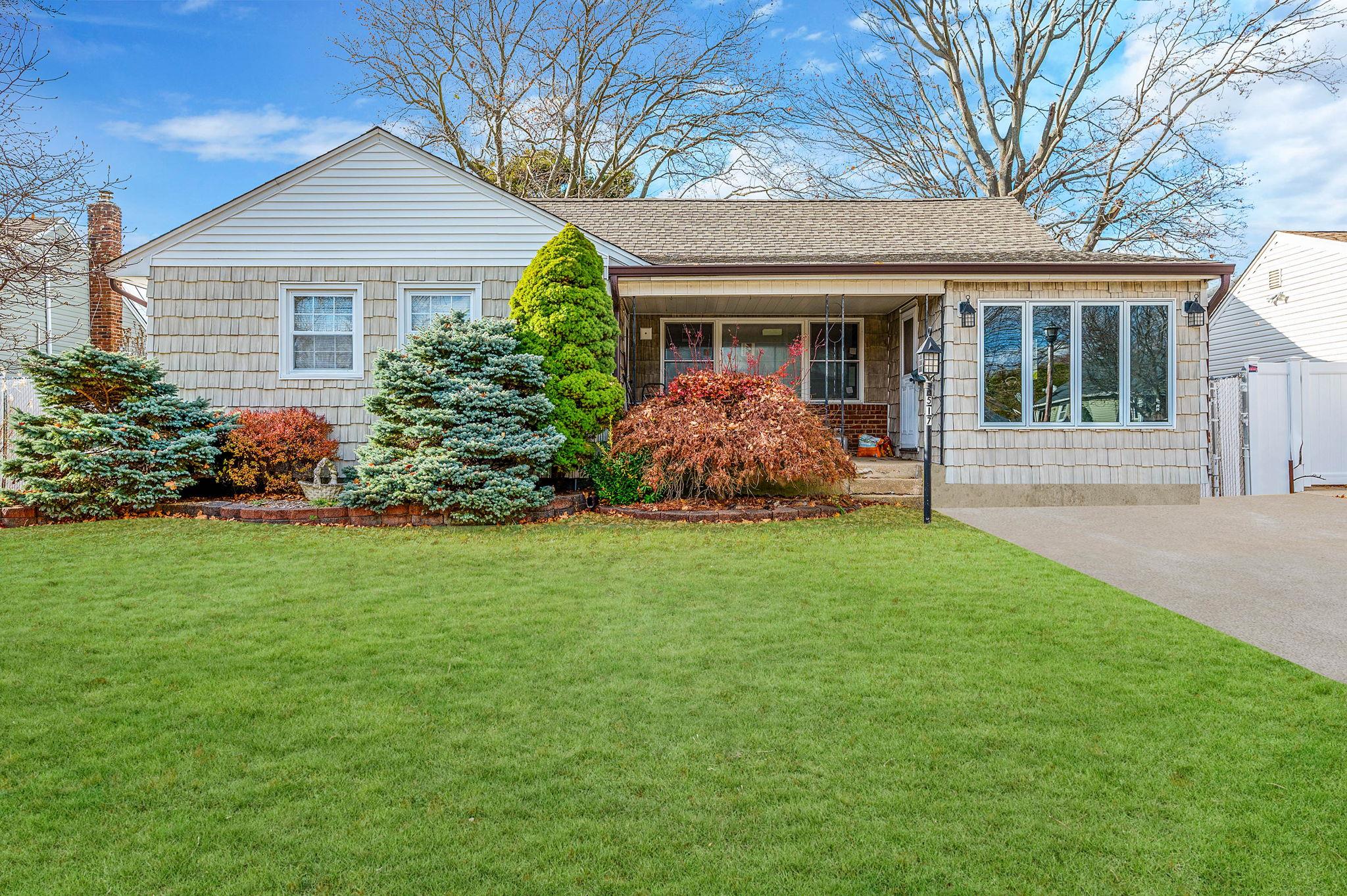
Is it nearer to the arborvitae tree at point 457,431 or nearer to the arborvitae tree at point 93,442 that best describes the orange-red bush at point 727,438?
the arborvitae tree at point 457,431

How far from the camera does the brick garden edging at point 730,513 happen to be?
7.97 metres

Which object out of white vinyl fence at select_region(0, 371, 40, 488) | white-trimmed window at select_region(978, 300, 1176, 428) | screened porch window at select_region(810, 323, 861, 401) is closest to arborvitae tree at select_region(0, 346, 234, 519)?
white vinyl fence at select_region(0, 371, 40, 488)

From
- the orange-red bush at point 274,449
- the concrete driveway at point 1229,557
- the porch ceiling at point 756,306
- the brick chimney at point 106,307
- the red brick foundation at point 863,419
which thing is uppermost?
the brick chimney at point 106,307

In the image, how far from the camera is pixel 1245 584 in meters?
5.17

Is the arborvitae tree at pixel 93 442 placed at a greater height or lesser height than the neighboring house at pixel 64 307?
lesser

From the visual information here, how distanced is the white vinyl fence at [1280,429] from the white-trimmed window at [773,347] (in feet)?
17.8

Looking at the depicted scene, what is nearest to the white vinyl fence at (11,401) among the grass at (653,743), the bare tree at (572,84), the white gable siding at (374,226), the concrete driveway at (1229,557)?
the white gable siding at (374,226)

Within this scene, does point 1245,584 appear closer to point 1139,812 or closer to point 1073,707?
point 1073,707

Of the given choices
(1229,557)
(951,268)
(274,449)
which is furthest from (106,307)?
(1229,557)

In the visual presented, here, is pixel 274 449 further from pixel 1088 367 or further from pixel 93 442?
pixel 1088 367

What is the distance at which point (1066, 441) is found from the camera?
9.45 meters

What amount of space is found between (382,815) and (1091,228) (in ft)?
73.9

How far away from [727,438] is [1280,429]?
901cm

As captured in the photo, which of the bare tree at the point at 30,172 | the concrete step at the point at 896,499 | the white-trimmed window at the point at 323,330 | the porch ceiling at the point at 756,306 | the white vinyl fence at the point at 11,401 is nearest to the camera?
the bare tree at the point at 30,172
